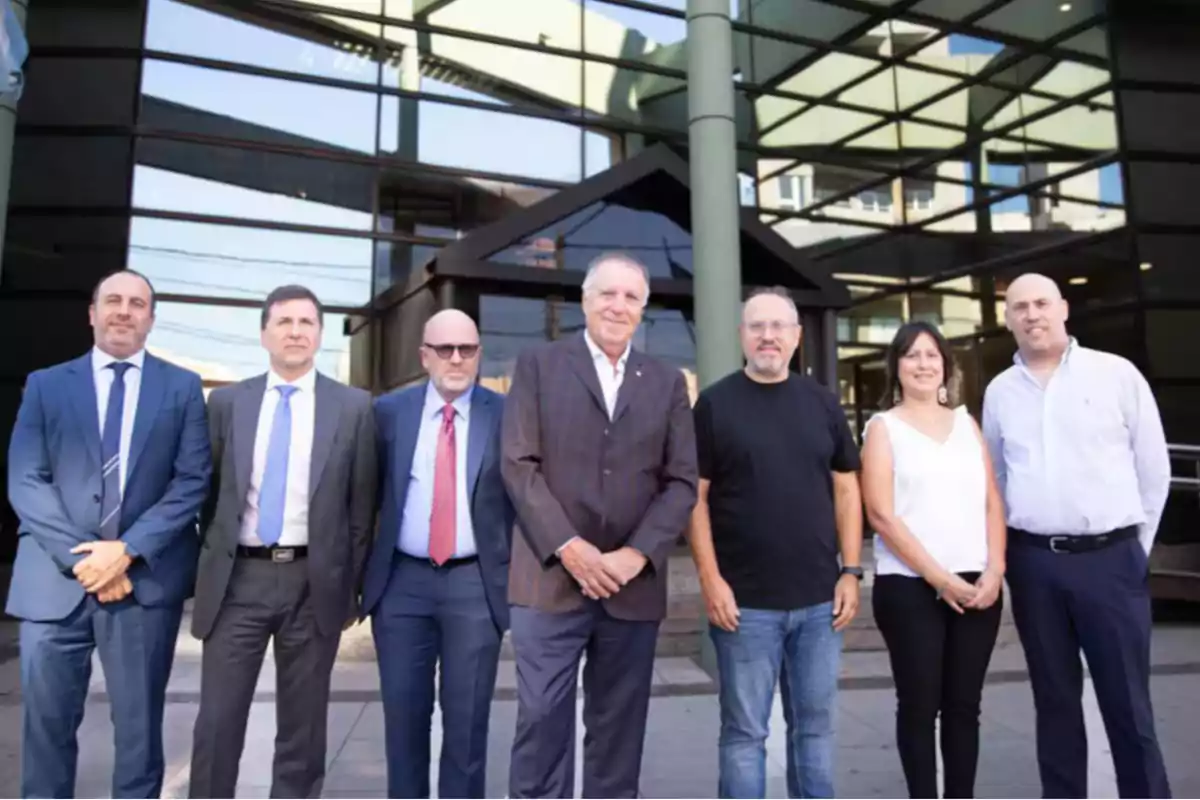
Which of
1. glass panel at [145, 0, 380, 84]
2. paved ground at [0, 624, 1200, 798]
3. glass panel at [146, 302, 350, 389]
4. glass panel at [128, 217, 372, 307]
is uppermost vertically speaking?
glass panel at [145, 0, 380, 84]

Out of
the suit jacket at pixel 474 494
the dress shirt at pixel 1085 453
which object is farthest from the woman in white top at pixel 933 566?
the suit jacket at pixel 474 494

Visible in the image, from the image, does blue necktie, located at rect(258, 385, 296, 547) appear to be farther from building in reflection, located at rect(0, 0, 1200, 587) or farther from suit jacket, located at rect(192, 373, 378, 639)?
building in reflection, located at rect(0, 0, 1200, 587)

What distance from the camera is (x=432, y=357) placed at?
3.59m

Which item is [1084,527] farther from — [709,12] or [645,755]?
[709,12]

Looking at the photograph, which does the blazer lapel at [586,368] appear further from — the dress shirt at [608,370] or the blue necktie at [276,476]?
the blue necktie at [276,476]

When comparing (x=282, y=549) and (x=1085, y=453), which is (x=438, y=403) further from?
(x=1085, y=453)

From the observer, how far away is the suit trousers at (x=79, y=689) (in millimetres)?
3127

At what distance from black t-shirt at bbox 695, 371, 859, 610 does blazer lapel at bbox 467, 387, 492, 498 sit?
3.09 feet

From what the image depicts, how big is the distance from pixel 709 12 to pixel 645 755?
598cm

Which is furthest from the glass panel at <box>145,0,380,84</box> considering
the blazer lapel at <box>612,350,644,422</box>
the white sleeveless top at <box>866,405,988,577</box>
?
the white sleeveless top at <box>866,405,988,577</box>

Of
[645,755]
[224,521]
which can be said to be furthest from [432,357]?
[645,755]

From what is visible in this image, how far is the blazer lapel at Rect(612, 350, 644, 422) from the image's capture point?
9.61 ft

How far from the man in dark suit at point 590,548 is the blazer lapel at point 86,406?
1695 millimetres

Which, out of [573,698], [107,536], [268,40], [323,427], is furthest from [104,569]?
[268,40]
